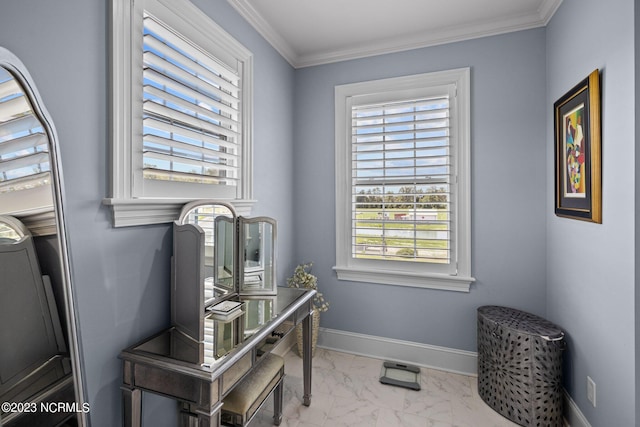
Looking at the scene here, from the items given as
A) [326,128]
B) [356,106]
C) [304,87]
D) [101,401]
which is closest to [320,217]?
[326,128]

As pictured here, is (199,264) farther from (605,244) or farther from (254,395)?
(605,244)

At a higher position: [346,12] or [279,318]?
[346,12]

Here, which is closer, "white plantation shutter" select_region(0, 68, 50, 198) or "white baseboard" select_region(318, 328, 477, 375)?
"white plantation shutter" select_region(0, 68, 50, 198)

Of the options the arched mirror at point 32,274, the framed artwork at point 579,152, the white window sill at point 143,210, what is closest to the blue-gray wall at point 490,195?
the framed artwork at point 579,152

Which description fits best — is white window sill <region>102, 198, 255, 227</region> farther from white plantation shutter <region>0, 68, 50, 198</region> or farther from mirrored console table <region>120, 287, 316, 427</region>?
mirrored console table <region>120, 287, 316, 427</region>

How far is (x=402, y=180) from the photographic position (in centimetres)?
260

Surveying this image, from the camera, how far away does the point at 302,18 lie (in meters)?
2.31

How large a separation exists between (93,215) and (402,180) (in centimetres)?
211

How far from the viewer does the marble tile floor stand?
192 centimetres

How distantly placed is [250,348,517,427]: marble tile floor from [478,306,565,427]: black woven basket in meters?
0.13

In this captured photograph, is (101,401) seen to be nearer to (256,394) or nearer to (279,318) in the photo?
(256,394)

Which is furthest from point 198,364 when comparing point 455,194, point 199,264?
point 455,194

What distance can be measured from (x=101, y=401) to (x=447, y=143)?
2601 mm

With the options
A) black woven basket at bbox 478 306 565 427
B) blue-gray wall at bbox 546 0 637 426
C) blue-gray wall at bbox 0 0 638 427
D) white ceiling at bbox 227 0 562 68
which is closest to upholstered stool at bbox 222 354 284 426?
blue-gray wall at bbox 0 0 638 427
